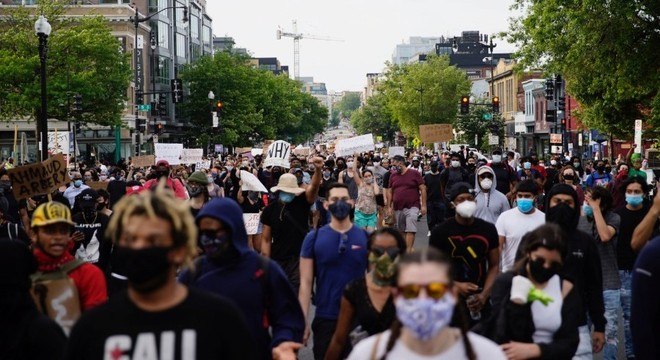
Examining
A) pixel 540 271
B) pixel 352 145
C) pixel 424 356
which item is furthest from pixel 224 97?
pixel 424 356

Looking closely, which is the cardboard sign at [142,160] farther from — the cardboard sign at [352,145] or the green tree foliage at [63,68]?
the green tree foliage at [63,68]

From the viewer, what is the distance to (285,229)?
10789mm

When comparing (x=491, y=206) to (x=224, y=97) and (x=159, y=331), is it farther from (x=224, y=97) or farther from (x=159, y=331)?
(x=224, y=97)

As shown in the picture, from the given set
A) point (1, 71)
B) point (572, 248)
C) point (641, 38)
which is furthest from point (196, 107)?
point (572, 248)

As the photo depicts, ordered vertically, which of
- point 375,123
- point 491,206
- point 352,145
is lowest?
point 491,206

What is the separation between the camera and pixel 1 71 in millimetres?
51719

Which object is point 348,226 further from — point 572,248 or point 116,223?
point 116,223

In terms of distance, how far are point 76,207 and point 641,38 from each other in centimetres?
2320

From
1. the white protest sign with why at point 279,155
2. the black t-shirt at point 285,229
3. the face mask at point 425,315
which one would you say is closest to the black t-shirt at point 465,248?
the black t-shirt at point 285,229

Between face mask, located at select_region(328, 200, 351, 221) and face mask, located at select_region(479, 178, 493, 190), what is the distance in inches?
176

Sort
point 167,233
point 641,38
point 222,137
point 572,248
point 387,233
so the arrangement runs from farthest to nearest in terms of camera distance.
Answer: point 222,137, point 641,38, point 572,248, point 387,233, point 167,233

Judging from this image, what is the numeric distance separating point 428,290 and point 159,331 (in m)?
0.97

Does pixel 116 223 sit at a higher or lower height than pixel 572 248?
higher

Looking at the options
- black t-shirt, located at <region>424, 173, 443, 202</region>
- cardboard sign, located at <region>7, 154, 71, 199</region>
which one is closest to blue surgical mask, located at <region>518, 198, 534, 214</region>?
cardboard sign, located at <region>7, 154, 71, 199</region>
